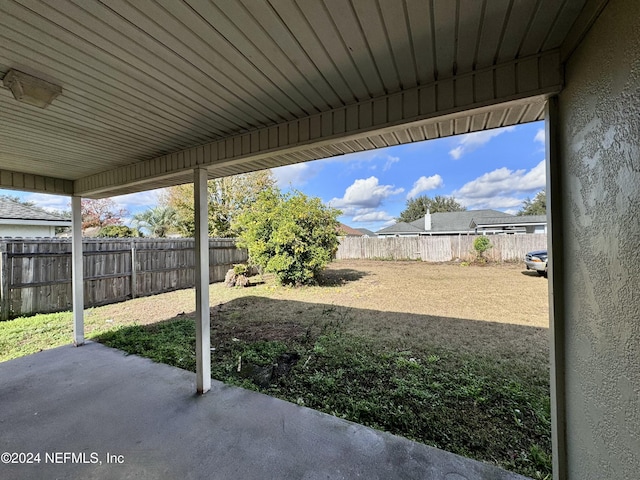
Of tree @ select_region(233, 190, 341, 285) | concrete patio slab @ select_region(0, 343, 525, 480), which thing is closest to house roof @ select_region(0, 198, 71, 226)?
tree @ select_region(233, 190, 341, 285)

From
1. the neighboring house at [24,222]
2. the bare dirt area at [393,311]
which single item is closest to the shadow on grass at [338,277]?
the bare dirt area at [393,311]

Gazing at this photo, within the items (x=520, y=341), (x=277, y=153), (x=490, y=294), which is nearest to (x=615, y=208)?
(x=277, y=153)

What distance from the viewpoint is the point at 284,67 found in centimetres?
151

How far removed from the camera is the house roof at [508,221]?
627 inches

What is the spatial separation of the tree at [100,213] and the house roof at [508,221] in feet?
70.1

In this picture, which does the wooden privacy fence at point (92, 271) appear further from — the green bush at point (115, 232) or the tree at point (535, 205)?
the tree at point (535, 205)

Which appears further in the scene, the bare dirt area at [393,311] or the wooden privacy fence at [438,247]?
the wooden privacy fence at [438,247]

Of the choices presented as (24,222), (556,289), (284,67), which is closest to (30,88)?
(284,67)

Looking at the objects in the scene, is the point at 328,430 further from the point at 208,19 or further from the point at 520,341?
the point at 520,341

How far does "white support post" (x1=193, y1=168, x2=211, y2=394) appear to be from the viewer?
2684 millimetres

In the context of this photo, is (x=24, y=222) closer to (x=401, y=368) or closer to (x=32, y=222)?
(x=32, y=222)

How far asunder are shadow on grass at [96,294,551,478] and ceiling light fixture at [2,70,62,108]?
108 inches

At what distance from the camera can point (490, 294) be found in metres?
6.42

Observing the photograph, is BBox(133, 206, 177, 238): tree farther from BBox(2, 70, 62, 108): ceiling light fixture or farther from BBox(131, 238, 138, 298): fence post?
BBox(2, 70, 62, 108): ceiling light fixture
